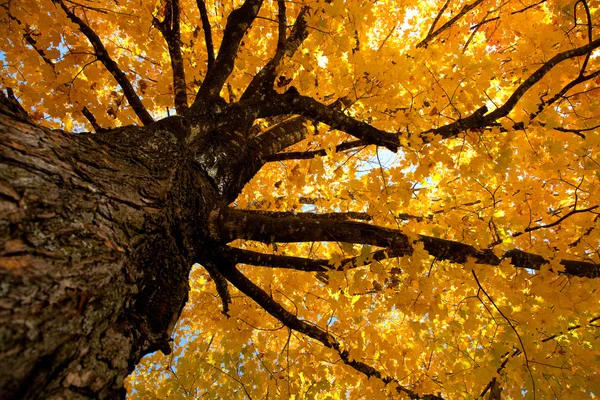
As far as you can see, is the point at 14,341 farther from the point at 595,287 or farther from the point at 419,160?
the point at 595,287

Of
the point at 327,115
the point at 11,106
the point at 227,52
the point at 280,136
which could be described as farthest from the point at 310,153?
the point at 11,106

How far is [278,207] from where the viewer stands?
4.61 meters

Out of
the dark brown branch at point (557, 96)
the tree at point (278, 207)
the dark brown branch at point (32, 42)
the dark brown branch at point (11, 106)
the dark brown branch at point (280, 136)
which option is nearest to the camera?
the tree at point (278, 207)

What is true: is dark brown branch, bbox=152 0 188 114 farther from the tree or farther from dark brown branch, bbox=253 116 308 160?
dark brown branch, bbox=253 116 308 160

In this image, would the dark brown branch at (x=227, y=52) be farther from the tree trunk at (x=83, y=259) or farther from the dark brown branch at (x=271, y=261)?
the dark brown branch at (x=271, y=261)

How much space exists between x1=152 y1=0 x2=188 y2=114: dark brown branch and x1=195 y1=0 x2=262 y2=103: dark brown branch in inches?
12.9

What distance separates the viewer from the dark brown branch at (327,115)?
2.36 meters

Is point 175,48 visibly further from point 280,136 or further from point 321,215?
point 321,215

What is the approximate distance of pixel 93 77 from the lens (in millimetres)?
2932

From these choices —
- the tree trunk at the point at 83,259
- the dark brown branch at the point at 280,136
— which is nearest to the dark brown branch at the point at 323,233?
the tree trunk at the point at 83,259

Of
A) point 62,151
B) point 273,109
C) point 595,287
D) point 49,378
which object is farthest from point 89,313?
point 595,287

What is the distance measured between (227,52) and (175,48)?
582 millimetres

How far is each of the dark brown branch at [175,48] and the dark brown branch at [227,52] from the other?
0.33 metres

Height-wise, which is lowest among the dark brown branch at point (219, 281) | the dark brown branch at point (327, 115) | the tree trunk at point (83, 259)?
the tree trunk at point (83, 259)
